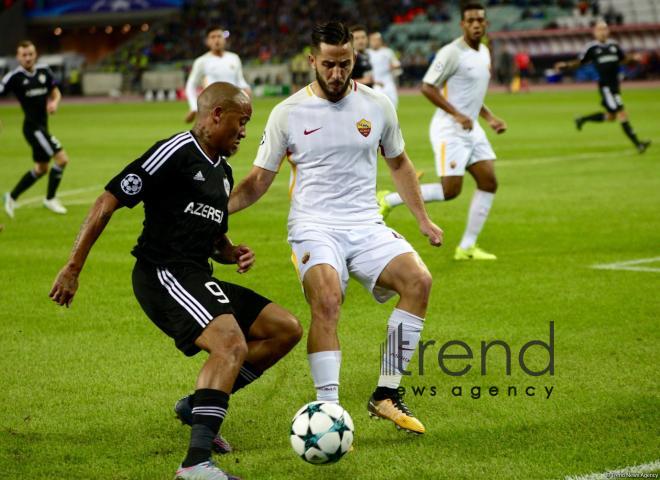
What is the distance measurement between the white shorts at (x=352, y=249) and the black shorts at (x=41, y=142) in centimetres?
953

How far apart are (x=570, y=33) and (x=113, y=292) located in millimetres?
46822

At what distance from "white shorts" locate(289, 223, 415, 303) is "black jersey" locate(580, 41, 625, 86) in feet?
56.5

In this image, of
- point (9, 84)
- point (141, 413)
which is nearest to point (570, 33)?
point (9, 84)

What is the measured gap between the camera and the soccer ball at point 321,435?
15.8 ft

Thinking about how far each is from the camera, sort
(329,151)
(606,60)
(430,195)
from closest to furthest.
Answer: (329,151) → (430,195) → (606,60)

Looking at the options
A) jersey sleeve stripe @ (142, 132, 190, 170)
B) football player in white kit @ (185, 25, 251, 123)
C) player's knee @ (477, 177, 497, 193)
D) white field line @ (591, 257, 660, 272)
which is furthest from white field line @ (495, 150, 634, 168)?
jersey sleeve stripe @ (142, 132, 190, 170)

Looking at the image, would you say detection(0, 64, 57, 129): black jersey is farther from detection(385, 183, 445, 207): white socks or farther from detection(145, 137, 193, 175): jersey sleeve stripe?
detection(145, 137, 193, 175): jersey sleeve stripe

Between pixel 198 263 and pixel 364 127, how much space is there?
1.32 m

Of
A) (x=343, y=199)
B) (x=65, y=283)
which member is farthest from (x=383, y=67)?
(x=65, y=283)

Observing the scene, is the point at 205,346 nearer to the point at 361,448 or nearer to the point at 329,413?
the point at 329,413

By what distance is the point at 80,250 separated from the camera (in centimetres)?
494

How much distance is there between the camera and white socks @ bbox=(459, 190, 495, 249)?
34.8ft

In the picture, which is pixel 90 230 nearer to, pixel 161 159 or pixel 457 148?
pixel 161 159

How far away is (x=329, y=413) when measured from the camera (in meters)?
4.95
